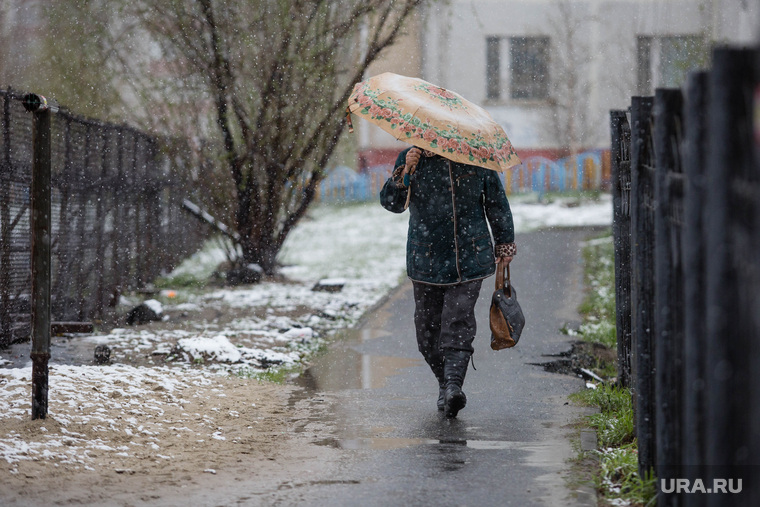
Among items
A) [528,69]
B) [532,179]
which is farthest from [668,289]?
[528,69]

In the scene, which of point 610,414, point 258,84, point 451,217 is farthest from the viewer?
point 258,84

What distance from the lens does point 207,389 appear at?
6461 mm

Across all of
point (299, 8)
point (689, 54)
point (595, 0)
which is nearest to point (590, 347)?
point (299, 8)

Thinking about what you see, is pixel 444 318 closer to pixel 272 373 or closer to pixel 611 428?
pixel 611 428

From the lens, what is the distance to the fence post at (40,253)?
519 cm

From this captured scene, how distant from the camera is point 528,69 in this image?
1219 inches

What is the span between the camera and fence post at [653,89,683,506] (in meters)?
3.22

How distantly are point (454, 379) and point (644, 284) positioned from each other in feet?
6.57

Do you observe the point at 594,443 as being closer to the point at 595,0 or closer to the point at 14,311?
the point at 14,311

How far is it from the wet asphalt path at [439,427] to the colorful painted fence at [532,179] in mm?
19518

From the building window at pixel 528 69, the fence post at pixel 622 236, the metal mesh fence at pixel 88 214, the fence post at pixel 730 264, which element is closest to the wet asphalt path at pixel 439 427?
the fence post at pixel 622 236

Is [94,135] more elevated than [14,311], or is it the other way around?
[94,135]

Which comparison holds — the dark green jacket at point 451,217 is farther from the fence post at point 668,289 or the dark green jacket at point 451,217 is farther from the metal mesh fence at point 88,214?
the metal mesh fence at point 88,214

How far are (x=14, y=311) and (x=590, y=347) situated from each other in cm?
488
